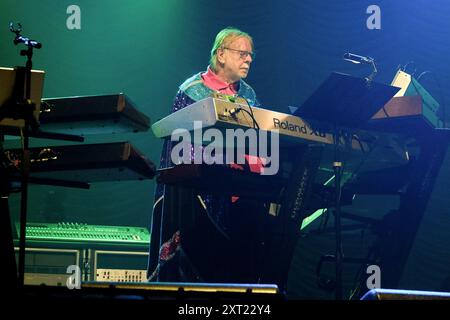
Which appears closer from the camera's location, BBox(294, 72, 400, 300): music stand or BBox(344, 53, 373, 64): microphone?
BBox(294, 72, 400, 300): music stand

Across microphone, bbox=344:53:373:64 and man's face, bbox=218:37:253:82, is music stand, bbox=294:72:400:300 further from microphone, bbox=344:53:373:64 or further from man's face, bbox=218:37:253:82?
man's face, bbox=218:37:253:82

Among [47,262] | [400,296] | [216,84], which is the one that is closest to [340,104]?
[216,84]

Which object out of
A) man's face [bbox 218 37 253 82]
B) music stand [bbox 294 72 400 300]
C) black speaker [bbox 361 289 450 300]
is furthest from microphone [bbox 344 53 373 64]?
black speaker [bbox 361 289 450 300]

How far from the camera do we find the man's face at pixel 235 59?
4.16m

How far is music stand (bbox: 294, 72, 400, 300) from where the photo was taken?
3.38m

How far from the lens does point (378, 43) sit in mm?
5027

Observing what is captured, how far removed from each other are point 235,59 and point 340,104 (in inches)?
34.9

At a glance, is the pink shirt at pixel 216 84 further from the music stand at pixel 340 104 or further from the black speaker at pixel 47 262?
the black speaker at pixel 47 262

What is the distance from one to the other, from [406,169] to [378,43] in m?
1.31

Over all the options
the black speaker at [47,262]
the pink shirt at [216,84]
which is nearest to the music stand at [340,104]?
the pink shirt at [216,84]

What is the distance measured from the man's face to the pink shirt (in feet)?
0.19

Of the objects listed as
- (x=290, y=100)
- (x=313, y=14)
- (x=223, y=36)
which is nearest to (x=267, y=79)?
(x=290, y=100)

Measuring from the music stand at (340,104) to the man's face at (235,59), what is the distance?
2.45ft

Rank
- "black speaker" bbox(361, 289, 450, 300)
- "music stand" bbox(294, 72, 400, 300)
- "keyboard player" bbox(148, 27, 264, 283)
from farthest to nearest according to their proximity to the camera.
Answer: "keyboard player" bbox(148, 27, 264, 283), "music stand" bbox(294, 72, 400, 300), "black speaker" bbox(361, 289, 450, 300)
